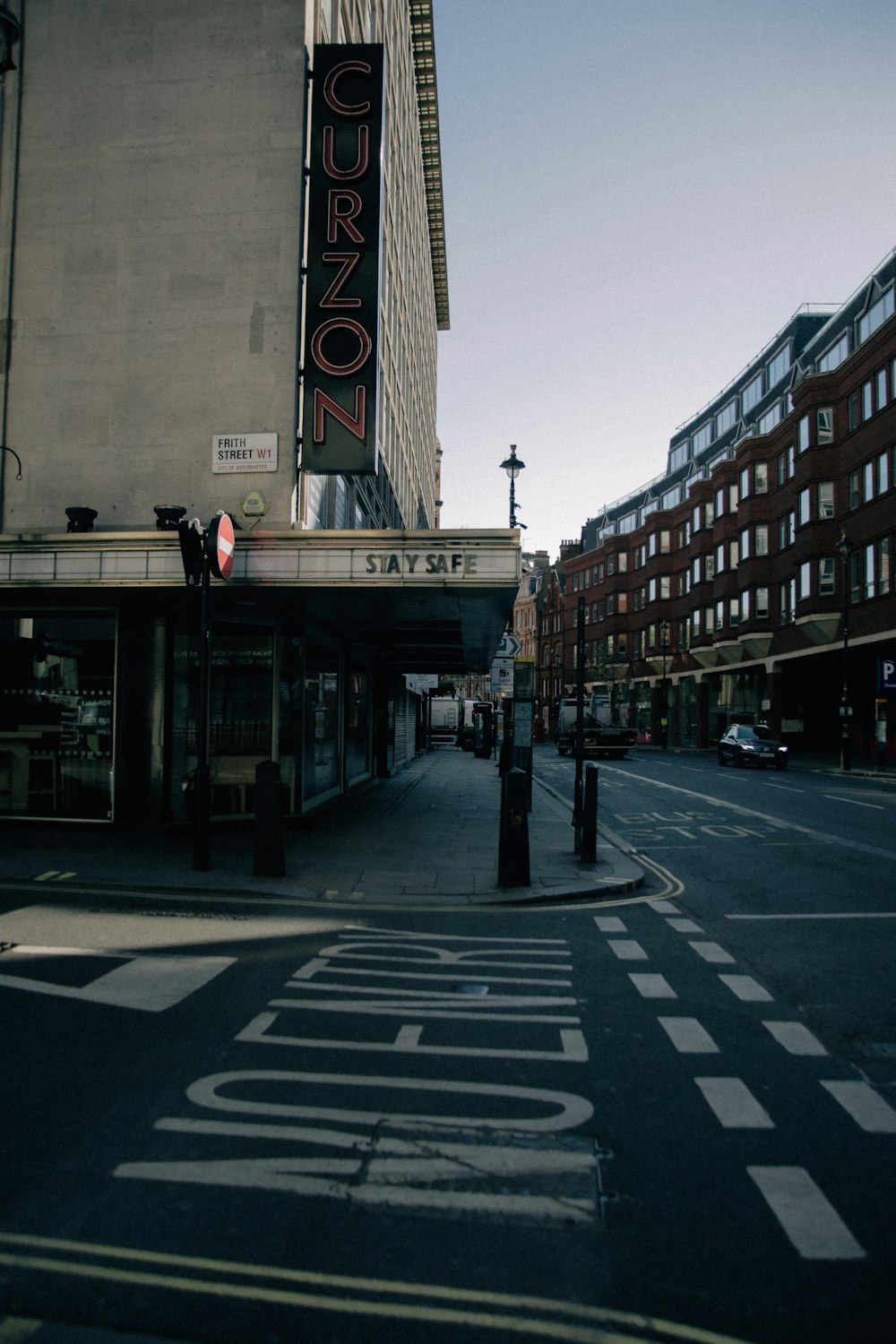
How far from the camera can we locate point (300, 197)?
1419 centimetres

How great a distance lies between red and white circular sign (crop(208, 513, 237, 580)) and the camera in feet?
35.1

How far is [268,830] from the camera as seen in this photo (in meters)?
10.4

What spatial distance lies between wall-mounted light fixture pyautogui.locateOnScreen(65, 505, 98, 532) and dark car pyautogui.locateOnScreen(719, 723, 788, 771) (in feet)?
90.9

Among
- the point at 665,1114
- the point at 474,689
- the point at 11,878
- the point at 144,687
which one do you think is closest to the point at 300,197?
the point at 144,687

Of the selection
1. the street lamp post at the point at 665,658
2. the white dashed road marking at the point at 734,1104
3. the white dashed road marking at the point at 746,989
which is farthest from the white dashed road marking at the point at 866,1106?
the street lamp post at the point at 665,658

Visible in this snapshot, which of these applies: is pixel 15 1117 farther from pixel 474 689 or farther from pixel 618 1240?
pixel 474 689

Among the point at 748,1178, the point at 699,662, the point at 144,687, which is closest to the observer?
the point at 748,1178

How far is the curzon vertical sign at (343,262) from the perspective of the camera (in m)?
13.8

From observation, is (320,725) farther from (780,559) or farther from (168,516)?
(780,559)

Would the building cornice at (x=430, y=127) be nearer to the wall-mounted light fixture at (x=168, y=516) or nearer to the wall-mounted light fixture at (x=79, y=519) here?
the wall-mounted light fixture at (x=79, y=519)

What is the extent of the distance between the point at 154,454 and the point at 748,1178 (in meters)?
13.0

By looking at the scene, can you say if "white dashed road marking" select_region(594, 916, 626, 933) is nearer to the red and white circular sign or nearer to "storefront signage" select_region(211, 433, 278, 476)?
the red and white circular sign

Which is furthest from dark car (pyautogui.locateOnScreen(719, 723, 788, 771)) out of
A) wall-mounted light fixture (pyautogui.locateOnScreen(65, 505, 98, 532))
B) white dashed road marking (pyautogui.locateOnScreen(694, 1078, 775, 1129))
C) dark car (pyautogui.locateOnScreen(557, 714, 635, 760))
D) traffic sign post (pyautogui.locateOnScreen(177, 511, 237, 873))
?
white dashed road marking (pyautogui.locateOnScreen(694, 1078, 775, 1129))

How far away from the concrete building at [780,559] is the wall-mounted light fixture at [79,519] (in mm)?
27045
